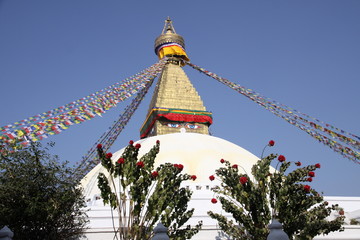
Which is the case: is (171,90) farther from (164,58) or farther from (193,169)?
(193,169)

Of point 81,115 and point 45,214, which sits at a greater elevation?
point 81,115

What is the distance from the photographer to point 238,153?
18.5 meters

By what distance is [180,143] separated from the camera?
18.2 metres

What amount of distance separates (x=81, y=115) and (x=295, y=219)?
37.5ft

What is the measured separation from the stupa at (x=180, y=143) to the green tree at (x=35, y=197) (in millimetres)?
1710

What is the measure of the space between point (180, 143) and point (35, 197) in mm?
10186

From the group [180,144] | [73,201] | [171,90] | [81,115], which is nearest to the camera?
[73,201]

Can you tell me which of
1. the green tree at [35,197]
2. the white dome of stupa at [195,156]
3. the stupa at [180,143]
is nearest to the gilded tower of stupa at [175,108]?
the stupa at [180,143]

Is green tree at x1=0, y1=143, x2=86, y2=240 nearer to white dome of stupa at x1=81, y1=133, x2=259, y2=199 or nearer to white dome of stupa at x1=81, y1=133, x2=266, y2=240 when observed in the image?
white dome of stupa at x1=81, y1=133, x2=266, y2=240

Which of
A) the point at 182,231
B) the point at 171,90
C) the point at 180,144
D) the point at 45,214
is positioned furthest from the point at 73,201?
the point at 171,90

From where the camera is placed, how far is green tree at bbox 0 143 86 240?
8.63 meters

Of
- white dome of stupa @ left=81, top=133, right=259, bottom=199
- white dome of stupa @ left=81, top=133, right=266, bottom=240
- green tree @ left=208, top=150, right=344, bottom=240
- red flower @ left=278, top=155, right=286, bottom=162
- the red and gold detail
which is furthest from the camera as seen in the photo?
the red and gold detail

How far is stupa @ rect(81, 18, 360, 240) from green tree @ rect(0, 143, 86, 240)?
1710mm

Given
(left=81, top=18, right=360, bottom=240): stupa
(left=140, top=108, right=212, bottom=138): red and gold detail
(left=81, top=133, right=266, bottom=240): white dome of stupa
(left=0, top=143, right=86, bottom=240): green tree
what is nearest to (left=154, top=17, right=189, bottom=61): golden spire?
(left=81, top=18, right=360, bottom=240): stupa
